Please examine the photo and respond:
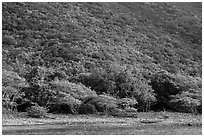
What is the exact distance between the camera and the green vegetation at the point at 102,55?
86.1 ft

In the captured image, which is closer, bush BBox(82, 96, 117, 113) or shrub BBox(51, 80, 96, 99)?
bush BBox(82, 96, 117, 113)

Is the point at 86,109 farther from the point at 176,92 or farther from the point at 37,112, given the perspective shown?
the point at 176,92

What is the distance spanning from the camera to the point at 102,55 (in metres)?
39.1

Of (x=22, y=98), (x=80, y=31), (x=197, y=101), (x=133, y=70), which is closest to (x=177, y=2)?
(x=80, y=31)

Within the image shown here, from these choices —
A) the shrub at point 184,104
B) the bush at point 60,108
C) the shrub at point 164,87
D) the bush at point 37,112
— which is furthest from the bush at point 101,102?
the shrub at point 164,87

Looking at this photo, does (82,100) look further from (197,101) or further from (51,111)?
(197,101)

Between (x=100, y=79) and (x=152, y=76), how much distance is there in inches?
165

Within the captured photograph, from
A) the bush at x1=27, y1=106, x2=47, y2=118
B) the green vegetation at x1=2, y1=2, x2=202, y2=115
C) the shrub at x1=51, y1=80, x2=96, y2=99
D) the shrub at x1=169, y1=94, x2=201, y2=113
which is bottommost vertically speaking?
the bush at x1=27, y1=106, x2=47, y2=118

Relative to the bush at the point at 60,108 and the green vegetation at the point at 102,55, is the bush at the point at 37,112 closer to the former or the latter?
the green vegetation at the point at 102,55

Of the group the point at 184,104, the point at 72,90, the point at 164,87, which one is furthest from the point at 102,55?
the point at 72,90

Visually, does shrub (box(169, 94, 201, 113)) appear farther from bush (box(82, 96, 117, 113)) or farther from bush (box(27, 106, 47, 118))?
bush (box(27, 106, 47, 118))

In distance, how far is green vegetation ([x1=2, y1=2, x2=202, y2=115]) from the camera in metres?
26.2

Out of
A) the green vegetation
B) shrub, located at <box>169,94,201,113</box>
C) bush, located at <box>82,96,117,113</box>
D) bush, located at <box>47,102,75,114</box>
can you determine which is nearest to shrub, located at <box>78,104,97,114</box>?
the green vegetation

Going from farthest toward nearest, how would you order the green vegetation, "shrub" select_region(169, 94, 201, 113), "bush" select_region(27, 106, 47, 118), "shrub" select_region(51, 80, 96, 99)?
"shrub" select_region(169, 94, 201, 113) → the green vegetation → "shrub" select_region(51, 80, 96, 99) → "bush" select_region(27, 106, 47, 118)
